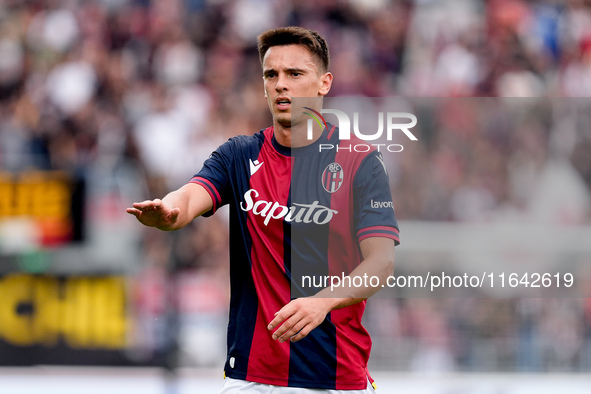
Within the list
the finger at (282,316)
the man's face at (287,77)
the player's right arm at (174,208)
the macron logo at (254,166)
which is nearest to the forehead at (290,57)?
the man's face at (287,77)

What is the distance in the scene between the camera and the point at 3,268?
8.06 meters

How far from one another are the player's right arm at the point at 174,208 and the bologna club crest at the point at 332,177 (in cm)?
54

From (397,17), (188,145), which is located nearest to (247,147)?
(188,145)

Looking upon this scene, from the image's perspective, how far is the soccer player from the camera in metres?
3.93

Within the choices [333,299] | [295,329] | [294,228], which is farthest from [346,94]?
[295,329]

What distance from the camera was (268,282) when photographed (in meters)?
3.99

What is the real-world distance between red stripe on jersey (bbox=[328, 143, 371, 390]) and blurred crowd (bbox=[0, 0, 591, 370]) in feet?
11.5

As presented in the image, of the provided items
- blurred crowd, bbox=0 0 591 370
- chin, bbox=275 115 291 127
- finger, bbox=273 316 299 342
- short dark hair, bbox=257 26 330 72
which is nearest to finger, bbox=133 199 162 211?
finger, bbox=273 316 299 342

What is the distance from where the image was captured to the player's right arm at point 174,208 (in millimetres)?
3514

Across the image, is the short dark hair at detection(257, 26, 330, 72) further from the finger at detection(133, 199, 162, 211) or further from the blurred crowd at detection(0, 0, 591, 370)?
the blurred crowd at detection(0, 0, 591, 370)

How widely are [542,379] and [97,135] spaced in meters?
5.42

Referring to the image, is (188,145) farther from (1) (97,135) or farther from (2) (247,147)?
(2) (247,147)

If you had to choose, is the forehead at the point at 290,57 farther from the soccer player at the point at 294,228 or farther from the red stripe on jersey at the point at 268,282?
the red stripe on jersey at the point at 268,282

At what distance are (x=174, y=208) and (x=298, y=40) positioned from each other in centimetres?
102
